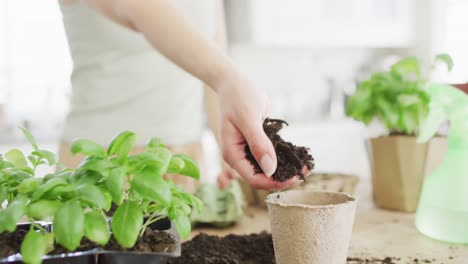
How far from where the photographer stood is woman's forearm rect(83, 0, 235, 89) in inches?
33.8

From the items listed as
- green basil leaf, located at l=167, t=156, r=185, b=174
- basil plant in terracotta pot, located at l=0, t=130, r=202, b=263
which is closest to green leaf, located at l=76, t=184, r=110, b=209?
basil plant in terracotta pot, located at l=0, t=130, r=202, b=263

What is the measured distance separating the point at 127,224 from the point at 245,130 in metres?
0.25

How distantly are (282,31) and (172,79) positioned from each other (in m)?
1.78

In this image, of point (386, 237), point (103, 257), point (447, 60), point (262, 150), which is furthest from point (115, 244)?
point (447, 60)

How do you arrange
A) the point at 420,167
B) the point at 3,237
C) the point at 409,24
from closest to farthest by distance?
the point at 3,237 < the point at 420,167 < the point at 409,24

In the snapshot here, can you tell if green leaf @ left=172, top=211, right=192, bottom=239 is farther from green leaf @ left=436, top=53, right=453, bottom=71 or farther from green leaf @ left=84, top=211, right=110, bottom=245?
green leaf @ left=436, top=53, right=453, bottom=71

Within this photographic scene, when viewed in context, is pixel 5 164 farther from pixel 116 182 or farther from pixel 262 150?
pixel 262 150

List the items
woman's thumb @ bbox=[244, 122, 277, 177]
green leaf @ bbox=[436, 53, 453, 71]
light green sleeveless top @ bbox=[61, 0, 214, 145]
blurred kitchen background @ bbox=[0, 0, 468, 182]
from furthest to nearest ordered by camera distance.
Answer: blurred kitchen background @ bbox=[0, 0, 468, 182] → light green sleeveless top @ bbox=[61, 0, 214, 145] → green leaf @ bbox=[436, 53, 453, 71] → woman's thumb @ bbox=[244, 122, 277, 177]

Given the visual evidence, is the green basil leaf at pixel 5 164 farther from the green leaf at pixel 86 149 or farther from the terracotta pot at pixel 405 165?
the terracotta pot at pixel 405 165

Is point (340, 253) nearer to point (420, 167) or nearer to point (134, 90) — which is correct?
point (420, 167)

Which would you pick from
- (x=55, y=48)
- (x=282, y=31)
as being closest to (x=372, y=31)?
(x=282, y=31)

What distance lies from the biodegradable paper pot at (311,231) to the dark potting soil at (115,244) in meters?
0.15

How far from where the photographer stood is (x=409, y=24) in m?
3.90

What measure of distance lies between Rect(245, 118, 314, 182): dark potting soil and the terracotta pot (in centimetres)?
53
